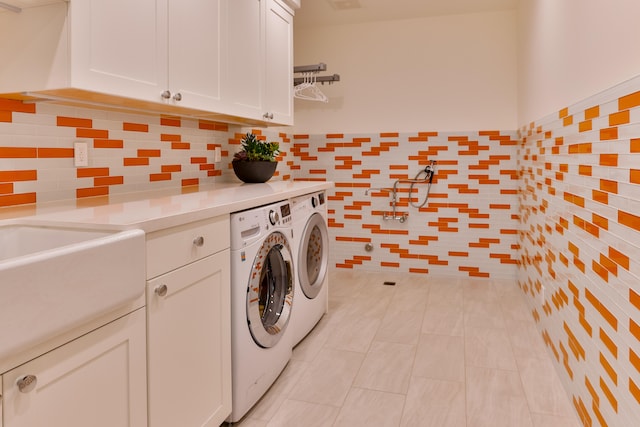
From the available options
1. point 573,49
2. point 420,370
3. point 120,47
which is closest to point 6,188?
point 120,47

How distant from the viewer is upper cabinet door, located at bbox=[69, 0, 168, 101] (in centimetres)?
152

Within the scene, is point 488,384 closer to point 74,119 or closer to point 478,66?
point 74,119

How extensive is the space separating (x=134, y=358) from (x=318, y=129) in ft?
11.8

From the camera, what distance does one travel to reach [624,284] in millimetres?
1460

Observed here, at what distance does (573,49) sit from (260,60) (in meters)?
1.70

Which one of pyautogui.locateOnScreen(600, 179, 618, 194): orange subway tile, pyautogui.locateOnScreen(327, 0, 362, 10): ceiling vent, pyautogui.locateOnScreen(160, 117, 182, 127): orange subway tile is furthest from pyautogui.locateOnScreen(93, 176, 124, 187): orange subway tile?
pyautogui.locateOnScreen(327, 0, 362, 10): ceiling vent

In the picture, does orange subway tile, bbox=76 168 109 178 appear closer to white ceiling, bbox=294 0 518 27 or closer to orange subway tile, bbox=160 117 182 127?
orange subway tile, bbox=160 117 182 127

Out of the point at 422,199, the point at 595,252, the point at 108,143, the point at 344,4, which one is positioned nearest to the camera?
the point at 595,252

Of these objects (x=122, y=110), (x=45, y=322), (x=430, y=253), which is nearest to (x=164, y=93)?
(x=122, y=110)

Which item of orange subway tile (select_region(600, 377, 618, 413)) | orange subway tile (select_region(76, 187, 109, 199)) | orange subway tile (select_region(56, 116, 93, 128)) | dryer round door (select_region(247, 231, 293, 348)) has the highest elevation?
orange subway tile (select_region(56, 116, 93, 128))

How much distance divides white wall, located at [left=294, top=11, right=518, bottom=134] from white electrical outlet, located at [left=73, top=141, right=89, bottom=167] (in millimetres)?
2848

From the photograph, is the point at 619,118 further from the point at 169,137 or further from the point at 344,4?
the point at 344,4

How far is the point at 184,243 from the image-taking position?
1515 millimetres

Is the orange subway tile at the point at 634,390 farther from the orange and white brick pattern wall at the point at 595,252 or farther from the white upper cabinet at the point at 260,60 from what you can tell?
the white upper cabinet at the point at 260,60
